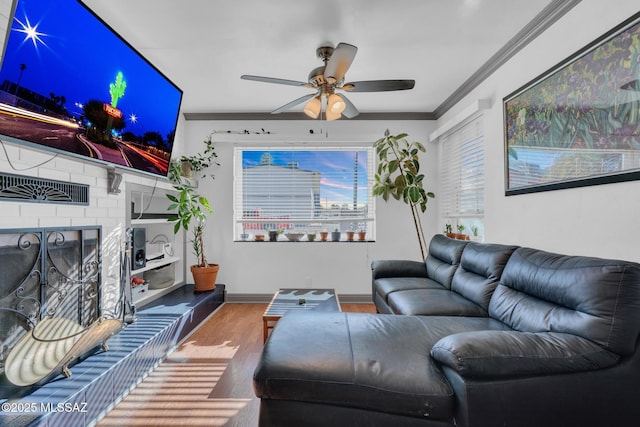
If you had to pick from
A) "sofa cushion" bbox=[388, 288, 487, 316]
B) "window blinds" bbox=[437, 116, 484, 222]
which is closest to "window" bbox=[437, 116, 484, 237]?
"window blinds" bbox=[437, 116, 484, 222]

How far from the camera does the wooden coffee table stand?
7.72 ft

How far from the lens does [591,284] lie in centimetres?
132

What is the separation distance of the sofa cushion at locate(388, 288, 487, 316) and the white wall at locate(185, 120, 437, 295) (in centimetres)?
144

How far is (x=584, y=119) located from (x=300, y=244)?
304 centimetres

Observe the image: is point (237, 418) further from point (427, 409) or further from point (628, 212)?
point (628, 212)

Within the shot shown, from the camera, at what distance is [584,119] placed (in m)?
1.73

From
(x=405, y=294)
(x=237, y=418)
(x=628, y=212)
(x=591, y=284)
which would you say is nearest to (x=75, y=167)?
(x=237, y=418)

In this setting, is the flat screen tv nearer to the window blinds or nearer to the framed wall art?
the framed wall art

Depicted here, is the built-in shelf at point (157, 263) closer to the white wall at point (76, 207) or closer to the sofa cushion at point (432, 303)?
the white wall at point (76, 207)

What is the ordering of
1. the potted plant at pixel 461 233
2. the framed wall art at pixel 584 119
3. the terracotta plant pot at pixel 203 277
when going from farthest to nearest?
the terracotta plant pot at pixel 203 277 < the potted plant at pixel 461 233 < the framed wall art at pixel 584 119

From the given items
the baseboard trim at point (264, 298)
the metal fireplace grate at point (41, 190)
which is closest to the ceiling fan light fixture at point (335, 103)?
the metal fireplace grate at point (41, 190)

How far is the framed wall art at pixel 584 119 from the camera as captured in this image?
148 centimetres

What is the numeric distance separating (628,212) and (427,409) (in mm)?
1421

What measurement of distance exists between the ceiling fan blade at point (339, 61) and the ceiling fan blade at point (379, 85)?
14 cm
